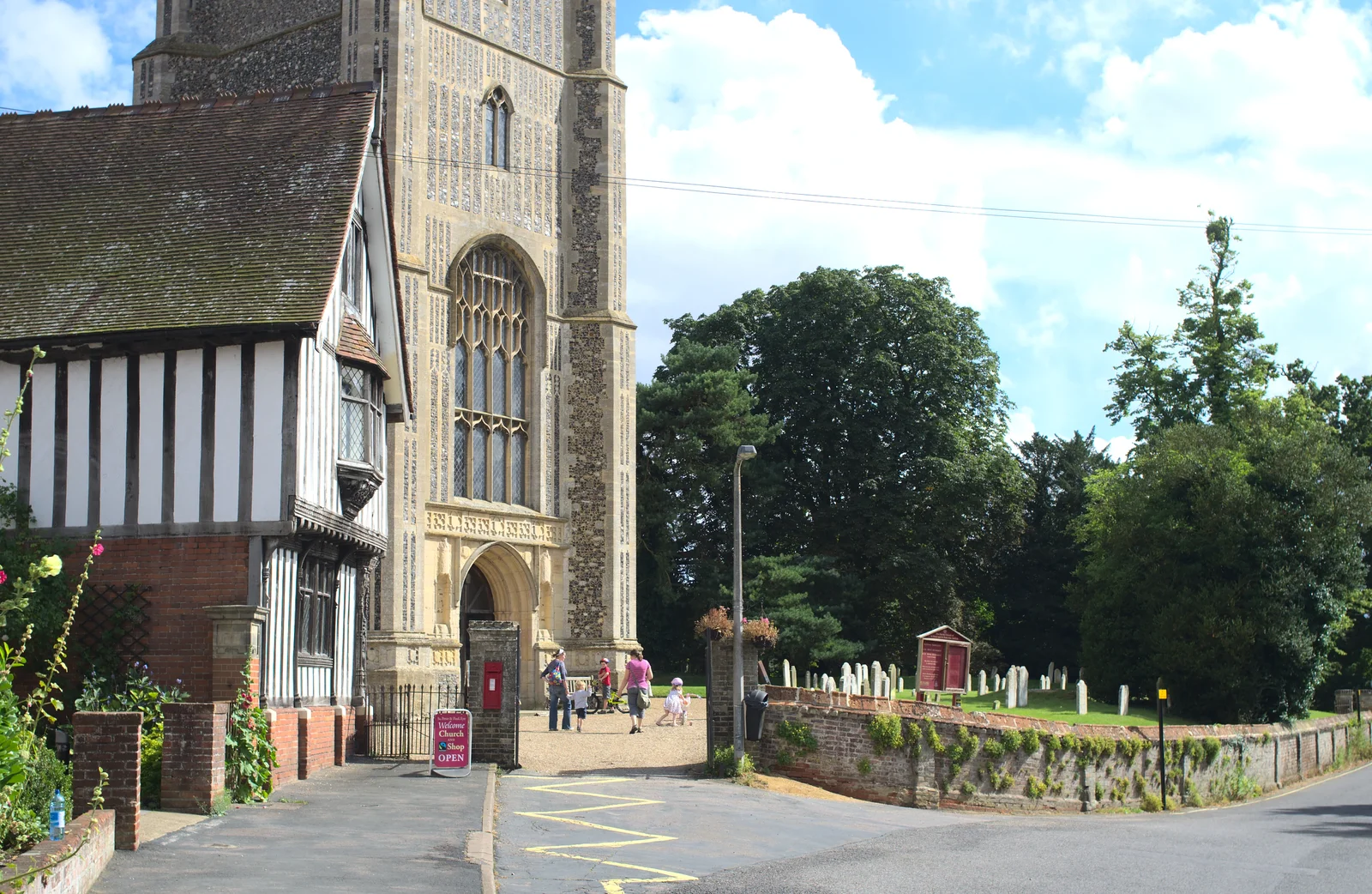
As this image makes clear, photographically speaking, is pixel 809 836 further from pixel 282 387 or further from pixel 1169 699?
pixel 1169 699

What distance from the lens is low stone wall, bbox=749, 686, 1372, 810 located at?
22.0 metres

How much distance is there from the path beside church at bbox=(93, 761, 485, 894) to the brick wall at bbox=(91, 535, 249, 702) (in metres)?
1.84

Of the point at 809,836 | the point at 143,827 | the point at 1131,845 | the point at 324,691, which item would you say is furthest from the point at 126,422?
the point at 1131,845

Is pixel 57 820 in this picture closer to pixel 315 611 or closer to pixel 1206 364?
pixel 315 611

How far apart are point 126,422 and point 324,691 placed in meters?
4.47

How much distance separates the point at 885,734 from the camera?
865 inches

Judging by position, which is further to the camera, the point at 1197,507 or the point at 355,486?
the point at 1197,507

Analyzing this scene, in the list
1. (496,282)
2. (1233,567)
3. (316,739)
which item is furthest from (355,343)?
(1233,567)

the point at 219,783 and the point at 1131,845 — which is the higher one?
the point at 219,783

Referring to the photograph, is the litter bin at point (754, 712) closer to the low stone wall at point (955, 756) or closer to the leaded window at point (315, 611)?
the low stone wall at point (955, 756)

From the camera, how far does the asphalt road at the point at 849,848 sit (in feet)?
41.4

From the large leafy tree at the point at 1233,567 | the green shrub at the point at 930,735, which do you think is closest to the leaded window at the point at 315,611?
the green shrub at the point at 930,735

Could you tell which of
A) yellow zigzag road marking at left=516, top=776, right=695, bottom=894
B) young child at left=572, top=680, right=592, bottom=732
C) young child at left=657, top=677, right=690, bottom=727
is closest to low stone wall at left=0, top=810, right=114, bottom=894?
yellow zigzag road marking at left=516, top=776, right=695, bottom=894

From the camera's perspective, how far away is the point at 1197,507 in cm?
3681
